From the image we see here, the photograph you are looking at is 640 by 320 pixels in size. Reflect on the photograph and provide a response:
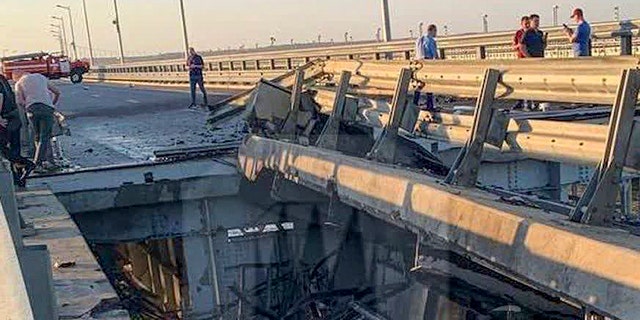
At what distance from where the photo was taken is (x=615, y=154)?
4980mm

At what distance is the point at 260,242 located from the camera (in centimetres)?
1180

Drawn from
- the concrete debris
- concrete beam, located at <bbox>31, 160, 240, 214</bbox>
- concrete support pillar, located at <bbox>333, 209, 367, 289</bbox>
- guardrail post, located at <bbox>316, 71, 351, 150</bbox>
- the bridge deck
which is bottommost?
concrete support pillar, located at <bbox>333, 209, 367, 289</bbox>

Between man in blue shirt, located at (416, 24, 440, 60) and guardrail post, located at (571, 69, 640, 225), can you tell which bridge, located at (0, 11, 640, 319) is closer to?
guardrail post, located at (571, 69, 640, 225)

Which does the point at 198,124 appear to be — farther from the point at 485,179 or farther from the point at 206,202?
the point at 485,179

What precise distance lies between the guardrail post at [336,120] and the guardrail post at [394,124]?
45.5 inches

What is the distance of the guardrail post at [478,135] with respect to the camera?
253 inches

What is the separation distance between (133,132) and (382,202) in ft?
39.8

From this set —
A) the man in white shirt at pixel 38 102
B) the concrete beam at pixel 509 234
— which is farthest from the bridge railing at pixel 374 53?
the man in white shirt at pixel 38 102

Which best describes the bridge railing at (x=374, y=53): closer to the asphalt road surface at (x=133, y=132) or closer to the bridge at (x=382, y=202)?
the bridge at (x=382, y=202)

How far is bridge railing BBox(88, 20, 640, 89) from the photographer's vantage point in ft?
57.7

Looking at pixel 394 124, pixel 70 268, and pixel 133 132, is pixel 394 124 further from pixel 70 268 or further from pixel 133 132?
pixel 133 132

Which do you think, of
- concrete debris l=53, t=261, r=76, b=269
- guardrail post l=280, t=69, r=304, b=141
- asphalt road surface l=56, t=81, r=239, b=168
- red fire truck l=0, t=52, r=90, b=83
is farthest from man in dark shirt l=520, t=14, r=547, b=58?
red fire truck l=0, t=52, r=90, b=83

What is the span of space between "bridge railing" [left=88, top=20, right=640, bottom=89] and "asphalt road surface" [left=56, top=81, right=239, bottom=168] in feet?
9.16

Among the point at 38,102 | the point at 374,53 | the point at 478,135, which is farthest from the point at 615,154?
the point at 374,53
